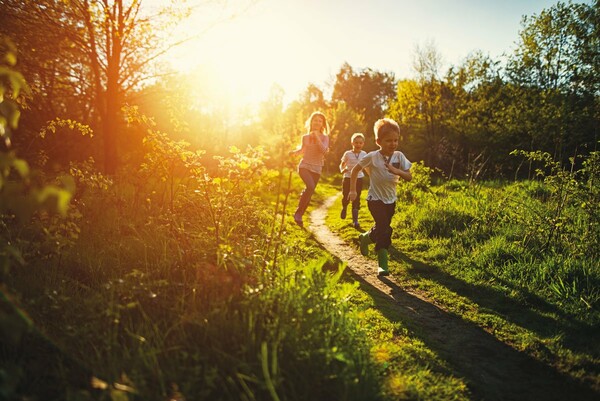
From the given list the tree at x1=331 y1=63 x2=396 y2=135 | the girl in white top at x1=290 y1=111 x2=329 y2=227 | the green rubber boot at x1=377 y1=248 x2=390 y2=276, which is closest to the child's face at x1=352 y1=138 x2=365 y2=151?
the girl in white top at x1=290 y1=111 x2=329 y2=227

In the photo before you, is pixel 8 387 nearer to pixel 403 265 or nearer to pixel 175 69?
pixel 403 265

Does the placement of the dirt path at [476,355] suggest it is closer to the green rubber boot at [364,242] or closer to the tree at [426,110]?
the green rubber boot at [364,242]

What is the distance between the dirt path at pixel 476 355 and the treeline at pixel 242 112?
2.21 meters

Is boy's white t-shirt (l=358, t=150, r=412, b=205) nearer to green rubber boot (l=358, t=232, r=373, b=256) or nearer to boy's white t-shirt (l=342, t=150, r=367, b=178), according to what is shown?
green rubber boot (l=358, t=232, r=373, b=256)

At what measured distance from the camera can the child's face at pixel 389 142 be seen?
4944mm

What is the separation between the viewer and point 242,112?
3047 cm

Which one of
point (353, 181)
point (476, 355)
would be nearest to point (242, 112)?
point (353, 181)

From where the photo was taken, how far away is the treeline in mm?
6475

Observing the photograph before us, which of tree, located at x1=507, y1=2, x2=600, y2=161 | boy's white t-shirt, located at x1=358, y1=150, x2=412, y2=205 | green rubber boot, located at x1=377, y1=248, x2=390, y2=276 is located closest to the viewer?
green rubber boot, located at x1=377, y1=248, x2=390, y2=276

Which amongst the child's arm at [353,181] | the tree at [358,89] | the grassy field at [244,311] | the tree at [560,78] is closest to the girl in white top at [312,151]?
the child's arm at [353,181]

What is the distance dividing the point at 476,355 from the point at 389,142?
3013 millimetres

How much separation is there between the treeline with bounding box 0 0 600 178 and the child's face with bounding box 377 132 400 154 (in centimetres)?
161

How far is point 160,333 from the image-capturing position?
2439mm

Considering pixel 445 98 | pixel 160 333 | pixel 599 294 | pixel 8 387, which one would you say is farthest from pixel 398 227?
pixel 445 98
